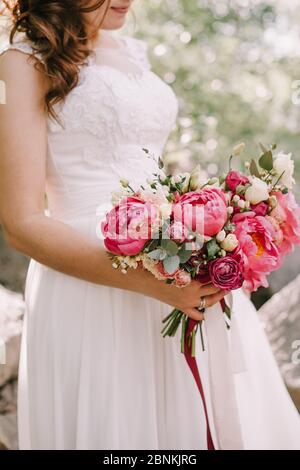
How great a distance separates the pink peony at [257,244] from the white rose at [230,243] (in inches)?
1.5

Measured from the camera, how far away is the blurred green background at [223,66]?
5.16m

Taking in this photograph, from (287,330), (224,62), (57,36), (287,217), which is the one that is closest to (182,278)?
(287,217)

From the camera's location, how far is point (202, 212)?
167 cm

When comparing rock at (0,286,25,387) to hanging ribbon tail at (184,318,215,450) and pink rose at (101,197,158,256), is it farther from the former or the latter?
pink rose at (101,197,158,256)

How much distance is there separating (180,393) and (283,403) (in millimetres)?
492

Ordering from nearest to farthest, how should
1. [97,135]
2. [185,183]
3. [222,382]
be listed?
[185,183], [222,382], [97,135]

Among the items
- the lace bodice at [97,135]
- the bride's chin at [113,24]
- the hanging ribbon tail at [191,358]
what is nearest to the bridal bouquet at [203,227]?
the hanging ribbon tail at [191,358]

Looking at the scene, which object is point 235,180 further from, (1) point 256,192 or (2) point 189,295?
(2) point 189,295

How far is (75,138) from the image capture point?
2164 millimetres

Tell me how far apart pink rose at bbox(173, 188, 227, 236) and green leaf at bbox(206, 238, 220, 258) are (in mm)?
23

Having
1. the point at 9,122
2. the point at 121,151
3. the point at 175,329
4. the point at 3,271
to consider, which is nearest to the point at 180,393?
the point at 175,329

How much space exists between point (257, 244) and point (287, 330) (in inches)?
77.0

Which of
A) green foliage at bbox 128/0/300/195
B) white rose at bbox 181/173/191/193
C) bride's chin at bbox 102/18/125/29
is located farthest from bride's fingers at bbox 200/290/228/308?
green foliage at bbox 128/0/300/195

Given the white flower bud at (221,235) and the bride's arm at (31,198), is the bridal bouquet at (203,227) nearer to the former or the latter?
the white flower bud at (221,235)
